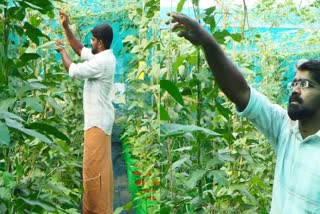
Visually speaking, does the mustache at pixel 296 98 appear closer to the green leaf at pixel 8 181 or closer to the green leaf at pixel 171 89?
the green leaf at pixel 171 89

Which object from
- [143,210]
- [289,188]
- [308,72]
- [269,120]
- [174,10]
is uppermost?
[174,10]

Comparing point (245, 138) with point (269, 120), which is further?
point (245, 138)

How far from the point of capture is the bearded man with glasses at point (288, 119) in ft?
4.73

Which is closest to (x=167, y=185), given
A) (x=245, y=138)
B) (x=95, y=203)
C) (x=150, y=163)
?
(x=245, y=138)

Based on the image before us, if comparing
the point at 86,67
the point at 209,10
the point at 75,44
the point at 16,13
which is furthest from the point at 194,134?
the point at 75,44

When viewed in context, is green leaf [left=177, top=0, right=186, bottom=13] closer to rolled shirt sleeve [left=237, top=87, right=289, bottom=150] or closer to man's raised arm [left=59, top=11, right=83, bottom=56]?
rolled shirt sleeve [left=237, top=87, right=289, bottom=150]

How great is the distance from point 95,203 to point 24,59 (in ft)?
5.09

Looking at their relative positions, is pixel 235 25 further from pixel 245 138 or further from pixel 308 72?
pixel 308 72

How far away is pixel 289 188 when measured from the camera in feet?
4.85

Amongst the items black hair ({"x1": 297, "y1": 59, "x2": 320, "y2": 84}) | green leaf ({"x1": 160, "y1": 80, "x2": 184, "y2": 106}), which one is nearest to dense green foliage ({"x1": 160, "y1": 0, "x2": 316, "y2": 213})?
green leaf ({"x1": 160, "y1": 80, "x2": 184, "y2": 106})

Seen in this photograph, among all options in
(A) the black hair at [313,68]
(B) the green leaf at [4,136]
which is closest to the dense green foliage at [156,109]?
(B) the green leaf at [4,136]

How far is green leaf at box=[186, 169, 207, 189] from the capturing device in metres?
1.63

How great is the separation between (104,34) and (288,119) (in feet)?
4.71

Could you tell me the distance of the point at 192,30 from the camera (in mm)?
1448
